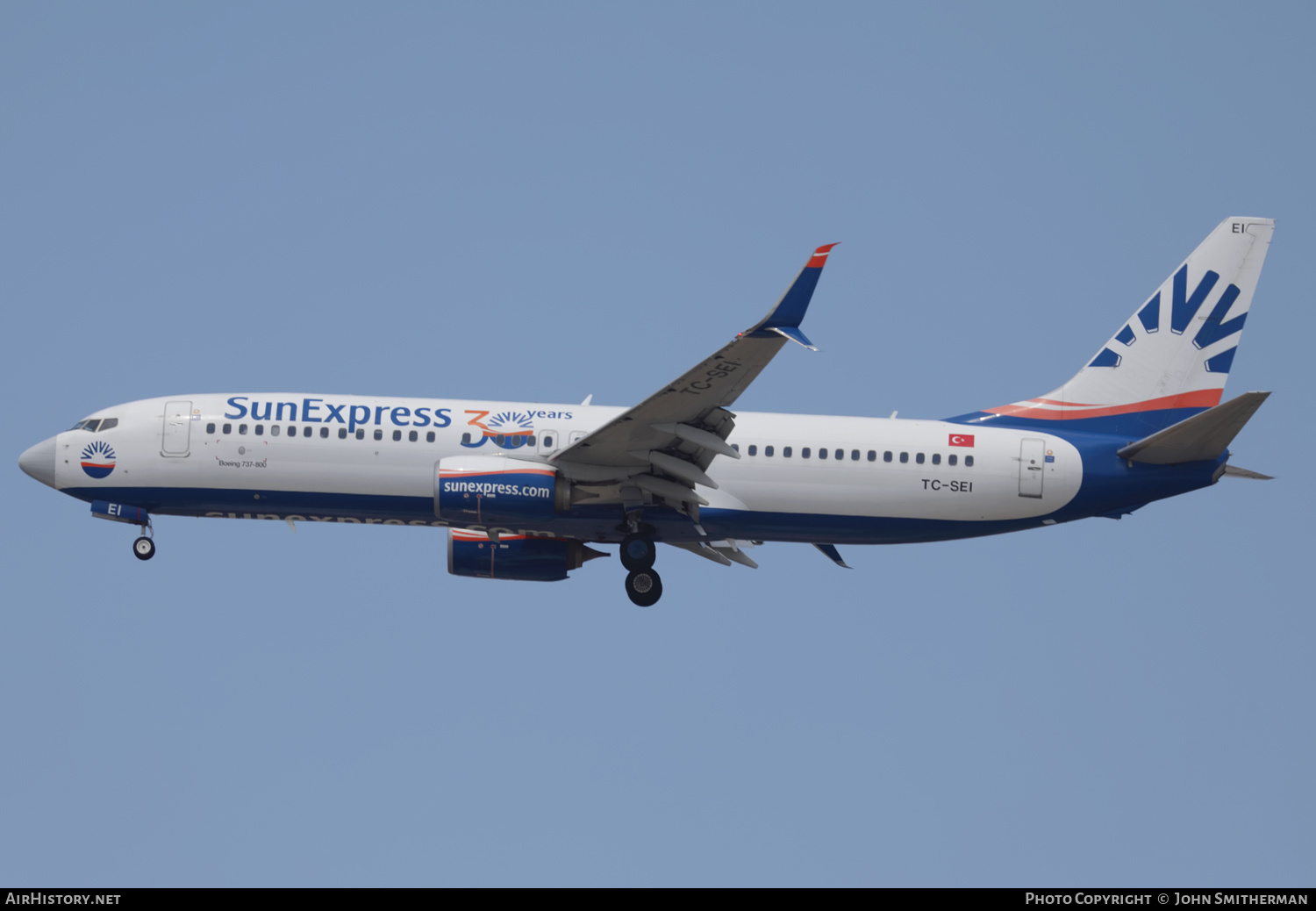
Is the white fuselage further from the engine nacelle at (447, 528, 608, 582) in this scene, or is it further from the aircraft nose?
the engine nacelle at (447, 528, 608, 582)

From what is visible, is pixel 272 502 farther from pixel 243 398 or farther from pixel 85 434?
pixel 85 434

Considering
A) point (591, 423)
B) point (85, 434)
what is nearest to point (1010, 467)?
point (591, 423)

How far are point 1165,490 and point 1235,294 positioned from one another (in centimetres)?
598

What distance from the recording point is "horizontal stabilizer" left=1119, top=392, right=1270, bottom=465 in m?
32.9

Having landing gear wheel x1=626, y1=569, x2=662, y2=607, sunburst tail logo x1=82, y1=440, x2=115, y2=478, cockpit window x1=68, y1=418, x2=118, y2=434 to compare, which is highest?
cockpit window x1=68, y1=418, x2=118, y2=434

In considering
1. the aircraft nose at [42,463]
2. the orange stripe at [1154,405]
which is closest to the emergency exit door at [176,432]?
the aircraft nose at [42,463]

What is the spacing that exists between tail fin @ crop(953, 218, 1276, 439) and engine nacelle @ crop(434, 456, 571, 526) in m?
11.0

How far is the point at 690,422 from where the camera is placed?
3281 cm

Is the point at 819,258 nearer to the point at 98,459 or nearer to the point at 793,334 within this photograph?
the point at 793,334

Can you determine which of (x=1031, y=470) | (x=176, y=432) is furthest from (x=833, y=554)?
(x=176, y=432)

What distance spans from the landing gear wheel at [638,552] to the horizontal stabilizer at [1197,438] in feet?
38.5

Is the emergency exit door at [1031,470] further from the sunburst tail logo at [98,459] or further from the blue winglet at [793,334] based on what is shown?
the sunburst tail logo at [98,459]

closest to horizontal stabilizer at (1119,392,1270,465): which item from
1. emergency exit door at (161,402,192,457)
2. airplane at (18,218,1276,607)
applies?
airplane at (18,218,1276,607)

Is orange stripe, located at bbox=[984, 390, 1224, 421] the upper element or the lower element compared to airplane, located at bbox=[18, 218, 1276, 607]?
upper
